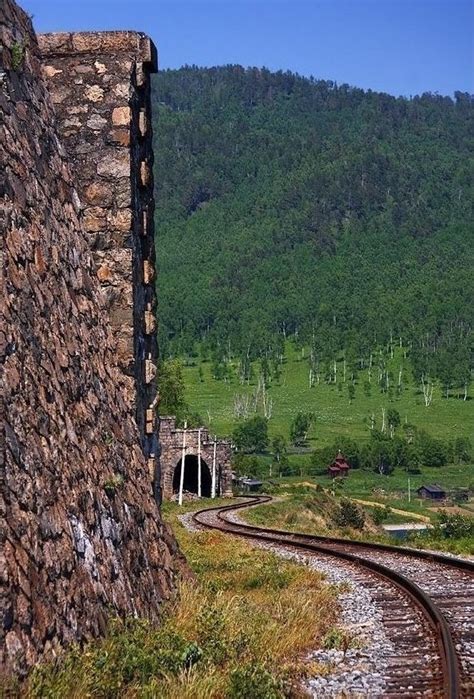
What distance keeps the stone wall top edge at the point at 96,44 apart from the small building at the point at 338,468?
112381 mm

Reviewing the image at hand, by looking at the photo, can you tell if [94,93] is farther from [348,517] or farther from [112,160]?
[348,517]

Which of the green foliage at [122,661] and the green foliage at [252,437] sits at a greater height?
the green foliage at [122,661]

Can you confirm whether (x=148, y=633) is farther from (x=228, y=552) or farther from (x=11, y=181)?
(x=228, y=552)

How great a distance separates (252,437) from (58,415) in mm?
139519

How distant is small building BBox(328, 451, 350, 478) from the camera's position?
126 m

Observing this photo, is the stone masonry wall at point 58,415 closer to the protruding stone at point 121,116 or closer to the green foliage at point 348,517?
the protruding stone at point 121,116

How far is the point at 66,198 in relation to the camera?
11.6 m

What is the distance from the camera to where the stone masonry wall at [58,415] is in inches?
286

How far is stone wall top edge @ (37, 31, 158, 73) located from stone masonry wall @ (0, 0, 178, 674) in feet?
0.85

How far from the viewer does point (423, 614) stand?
1169 centimetres

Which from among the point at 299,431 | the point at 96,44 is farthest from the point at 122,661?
the point at 299,431

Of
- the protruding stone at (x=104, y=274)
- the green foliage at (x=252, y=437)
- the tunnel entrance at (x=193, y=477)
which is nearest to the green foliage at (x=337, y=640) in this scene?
the protruding stone at (x=104, y=274)

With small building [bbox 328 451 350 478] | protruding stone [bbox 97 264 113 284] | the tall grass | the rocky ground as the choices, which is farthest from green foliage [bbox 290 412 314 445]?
protruding stone [bbox 97 264 113 284]

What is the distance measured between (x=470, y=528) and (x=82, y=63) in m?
22.5
